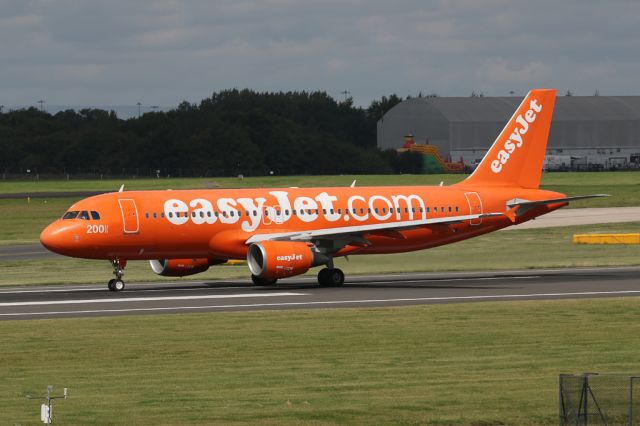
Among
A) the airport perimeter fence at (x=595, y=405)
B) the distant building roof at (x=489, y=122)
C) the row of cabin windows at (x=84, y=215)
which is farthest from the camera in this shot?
the distant building roof at (x=489, y=122)

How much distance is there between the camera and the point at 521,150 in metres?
56.8

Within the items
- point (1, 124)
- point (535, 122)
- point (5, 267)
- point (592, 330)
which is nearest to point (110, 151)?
point (1, 124)

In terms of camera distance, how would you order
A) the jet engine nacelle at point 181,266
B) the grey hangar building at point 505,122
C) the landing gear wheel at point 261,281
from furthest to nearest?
the grey hangar building at point 505,122, the jet engine nacelle at point 181,266, the landing gear wheel at point 261,281

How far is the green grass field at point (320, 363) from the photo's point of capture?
23547 mm

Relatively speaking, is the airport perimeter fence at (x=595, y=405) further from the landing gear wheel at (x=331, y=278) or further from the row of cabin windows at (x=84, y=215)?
the row of cabin windows at (x=84, y=215)

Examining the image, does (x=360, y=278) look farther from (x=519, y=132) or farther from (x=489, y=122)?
(x=489, y=122)

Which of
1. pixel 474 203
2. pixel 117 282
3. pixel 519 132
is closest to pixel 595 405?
pixel 117 282

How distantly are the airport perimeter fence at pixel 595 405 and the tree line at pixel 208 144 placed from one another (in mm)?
122090

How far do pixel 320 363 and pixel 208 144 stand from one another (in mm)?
Result: 113472

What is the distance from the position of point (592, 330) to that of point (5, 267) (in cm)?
3821

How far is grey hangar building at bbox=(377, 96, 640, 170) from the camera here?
17588cm

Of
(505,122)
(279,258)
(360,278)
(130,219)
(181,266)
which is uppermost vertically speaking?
(505,122)

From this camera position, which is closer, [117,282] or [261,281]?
[117,282]

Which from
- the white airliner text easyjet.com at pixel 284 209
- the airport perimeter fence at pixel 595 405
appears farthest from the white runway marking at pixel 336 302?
A: the airport perimeter fence at pixel 595 405
